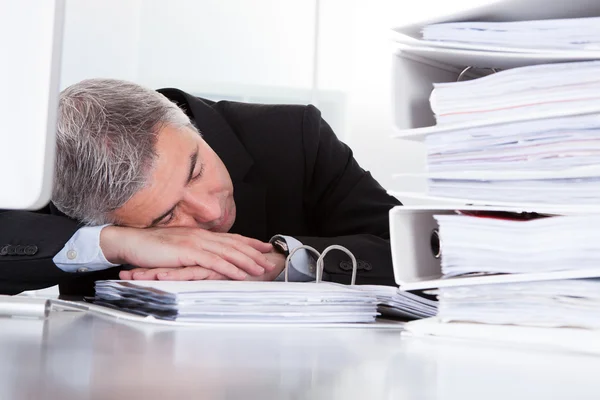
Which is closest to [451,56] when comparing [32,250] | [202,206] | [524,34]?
[524,34]

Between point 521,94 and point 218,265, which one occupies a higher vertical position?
point 521,94

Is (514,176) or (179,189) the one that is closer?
(514,176)

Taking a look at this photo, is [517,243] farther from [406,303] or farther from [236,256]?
[236,256]

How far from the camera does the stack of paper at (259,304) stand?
885 mm

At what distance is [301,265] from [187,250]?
22cm

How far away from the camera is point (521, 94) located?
732mm

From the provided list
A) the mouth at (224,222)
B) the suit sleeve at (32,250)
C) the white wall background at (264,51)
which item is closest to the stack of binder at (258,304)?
Result: the suit sleeve at (32,250)

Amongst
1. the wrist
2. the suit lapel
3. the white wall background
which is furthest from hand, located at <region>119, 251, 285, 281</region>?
the white wall background

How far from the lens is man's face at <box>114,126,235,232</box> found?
1.60 meters

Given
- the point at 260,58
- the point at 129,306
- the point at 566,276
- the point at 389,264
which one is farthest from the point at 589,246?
the point at 260,58

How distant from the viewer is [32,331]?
0.72m

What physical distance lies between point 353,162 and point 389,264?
0.68 m

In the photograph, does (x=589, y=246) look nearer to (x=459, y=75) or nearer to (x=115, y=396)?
(x=459, y=75)

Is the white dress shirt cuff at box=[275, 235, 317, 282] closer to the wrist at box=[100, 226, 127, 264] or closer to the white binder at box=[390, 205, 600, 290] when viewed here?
the wrist at box=[100, 226, 127, 264]
